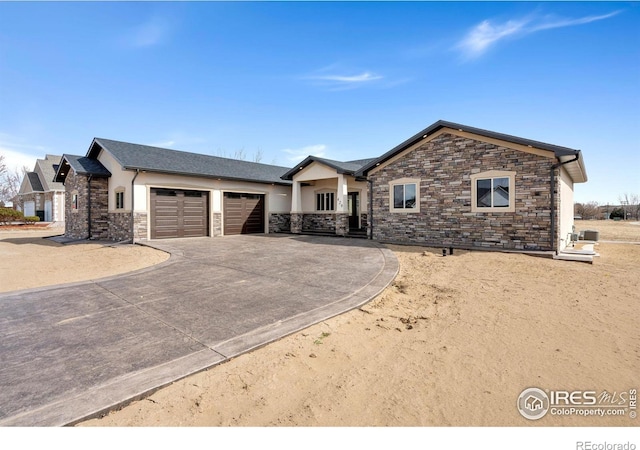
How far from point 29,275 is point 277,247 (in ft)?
25.1

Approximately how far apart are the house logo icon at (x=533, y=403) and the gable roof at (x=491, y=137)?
9558 mm

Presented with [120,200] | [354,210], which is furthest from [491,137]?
[120,200]

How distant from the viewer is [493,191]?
11.1 meters

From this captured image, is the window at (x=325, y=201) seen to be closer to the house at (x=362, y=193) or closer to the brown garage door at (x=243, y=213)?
the house at (x=362, y=193)

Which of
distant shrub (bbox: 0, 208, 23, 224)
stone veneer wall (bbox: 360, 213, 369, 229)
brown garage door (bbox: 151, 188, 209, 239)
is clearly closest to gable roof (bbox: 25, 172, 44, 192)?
distant shrub (bbox: 0, 208, 23, 224)

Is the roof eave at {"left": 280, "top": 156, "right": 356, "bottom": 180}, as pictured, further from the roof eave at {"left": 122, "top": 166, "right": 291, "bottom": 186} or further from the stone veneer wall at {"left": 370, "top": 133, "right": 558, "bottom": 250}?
the stone veneer wall at {"left": 370, "top": 133, "right": 558, "bottom": 250}

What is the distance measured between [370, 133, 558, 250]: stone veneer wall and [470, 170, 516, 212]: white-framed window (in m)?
0.16

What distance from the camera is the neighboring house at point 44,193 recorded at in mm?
29541

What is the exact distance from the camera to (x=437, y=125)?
11828mm

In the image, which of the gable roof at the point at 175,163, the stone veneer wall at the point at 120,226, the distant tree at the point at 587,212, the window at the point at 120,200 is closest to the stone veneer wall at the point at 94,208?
the stone veneer wall at the point at 120,226

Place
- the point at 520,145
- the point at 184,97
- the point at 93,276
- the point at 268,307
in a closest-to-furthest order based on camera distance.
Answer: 1. the point at 268,307
2. the point at 93,276
3. the point at 520,145
4. the point at 184,97
